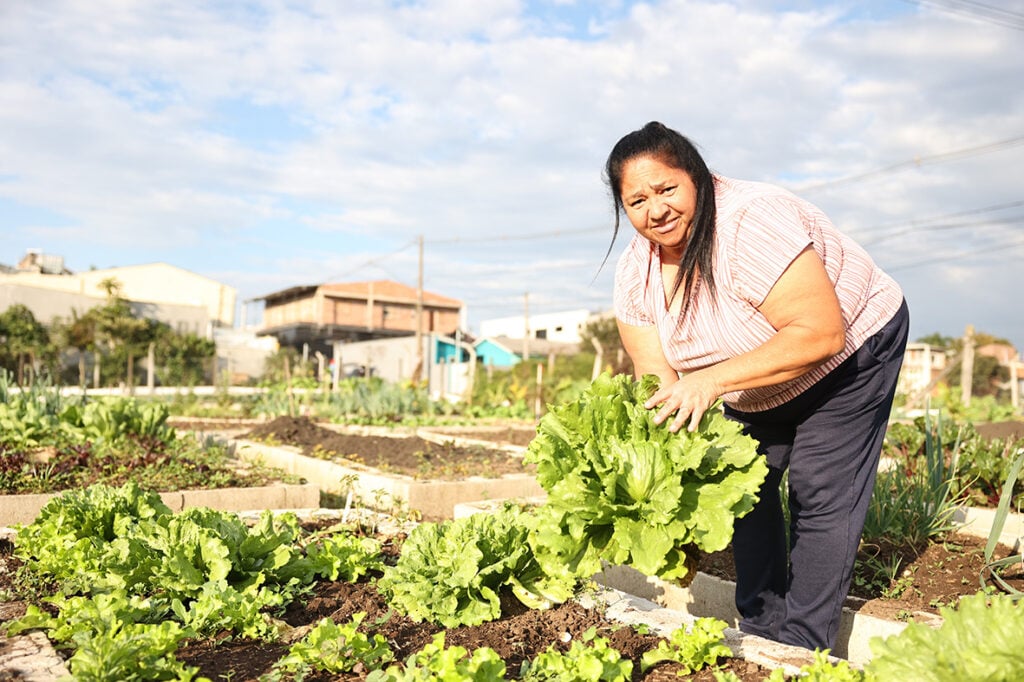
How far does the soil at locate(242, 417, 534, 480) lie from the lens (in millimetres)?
7195

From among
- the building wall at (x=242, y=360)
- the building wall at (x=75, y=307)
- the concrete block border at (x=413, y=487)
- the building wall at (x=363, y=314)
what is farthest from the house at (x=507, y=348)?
the concrete block border at (x=413, y=487)

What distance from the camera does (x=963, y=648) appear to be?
5.41 ft

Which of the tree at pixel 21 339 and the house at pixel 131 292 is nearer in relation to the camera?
the tree at pixel 21 339

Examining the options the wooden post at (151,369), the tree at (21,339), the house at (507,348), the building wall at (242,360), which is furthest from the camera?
the house at (507,348)

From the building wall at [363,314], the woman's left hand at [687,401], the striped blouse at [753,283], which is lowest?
the woman's left hand at [687,401]

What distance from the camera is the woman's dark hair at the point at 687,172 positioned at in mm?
2695

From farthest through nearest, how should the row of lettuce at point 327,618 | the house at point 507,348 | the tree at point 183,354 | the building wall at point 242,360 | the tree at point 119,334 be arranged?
the house at point 507,348
the building wall at point 242,360
the tree at point 183,354
the tree at point 119,334
the row of lettuce at point 327,618

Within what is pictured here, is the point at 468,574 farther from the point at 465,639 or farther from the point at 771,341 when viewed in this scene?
the point at 771,341

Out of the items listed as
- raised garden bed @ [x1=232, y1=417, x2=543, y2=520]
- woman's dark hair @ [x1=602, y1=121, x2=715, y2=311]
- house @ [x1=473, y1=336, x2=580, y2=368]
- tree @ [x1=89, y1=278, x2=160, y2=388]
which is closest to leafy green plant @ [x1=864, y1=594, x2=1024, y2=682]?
woman's dark hair @ [x1=602, y1=121, x2=715, y2=311]

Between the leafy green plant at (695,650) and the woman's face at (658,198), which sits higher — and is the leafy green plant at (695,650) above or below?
below

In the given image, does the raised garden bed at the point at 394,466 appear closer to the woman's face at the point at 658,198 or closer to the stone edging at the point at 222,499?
the stone edging at the point at 222,499

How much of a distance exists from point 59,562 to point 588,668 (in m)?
A: 2.15

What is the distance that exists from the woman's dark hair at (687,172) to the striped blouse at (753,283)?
40 mm

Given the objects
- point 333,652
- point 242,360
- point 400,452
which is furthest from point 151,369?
point 333,652
